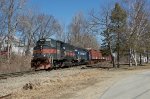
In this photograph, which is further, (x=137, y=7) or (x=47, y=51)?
(x=137, y=7)

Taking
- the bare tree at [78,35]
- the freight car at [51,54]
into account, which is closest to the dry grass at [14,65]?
the freight car at [51,54]

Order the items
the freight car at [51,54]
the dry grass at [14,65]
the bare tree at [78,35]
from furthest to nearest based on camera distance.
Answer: the bare tree at [78,35], the dry grass at [14,65], the freight car at [51,54]

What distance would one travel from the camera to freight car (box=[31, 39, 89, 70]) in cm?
3756

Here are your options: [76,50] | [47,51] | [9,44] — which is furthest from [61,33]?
[47,51]

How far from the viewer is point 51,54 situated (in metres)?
39.4

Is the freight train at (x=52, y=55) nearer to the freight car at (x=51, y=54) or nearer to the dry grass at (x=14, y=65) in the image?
the freight car at (x=51, y=54)

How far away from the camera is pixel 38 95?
656 inches

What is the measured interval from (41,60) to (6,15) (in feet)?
74.6

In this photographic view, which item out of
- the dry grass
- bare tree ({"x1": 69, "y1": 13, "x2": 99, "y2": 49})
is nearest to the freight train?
the dry grass

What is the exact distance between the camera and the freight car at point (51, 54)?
1479 inches

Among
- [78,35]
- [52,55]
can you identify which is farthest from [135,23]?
[78,35]

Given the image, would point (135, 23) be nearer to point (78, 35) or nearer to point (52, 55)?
point (52, 55)

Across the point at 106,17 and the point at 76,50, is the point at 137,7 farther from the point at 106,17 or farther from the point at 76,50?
the point at 76,50

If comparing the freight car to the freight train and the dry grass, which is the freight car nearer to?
the freight train
